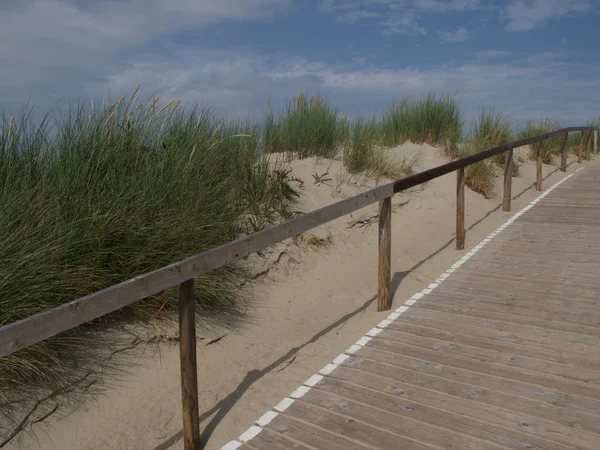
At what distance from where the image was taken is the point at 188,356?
284 cm

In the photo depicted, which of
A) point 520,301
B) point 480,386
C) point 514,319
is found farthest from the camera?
point 520,301

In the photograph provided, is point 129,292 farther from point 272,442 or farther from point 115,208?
point 115,208

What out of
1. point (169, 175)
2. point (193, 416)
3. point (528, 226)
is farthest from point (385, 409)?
point (528, 226)

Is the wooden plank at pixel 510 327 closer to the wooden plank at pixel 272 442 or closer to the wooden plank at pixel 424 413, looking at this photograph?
the wooden plank at pixel 424 413

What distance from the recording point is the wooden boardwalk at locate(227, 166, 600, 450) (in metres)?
2.73

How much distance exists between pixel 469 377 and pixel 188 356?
1680mm

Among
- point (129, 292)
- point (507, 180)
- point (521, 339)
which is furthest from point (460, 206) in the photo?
point (129, 292)

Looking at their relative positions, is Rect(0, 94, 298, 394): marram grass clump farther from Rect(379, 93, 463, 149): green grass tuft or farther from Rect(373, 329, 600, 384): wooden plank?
Rect(379, 93, 463, 149): green grass tuft

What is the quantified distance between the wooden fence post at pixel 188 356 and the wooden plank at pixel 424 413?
0.79 meters

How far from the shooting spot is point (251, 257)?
5.91 meters

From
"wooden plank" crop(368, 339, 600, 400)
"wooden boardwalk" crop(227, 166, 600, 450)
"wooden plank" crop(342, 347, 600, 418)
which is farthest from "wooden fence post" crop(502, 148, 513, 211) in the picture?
"wooden plank" crop(342, 347, 600, 418)

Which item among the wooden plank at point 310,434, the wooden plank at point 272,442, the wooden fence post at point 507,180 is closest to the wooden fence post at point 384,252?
the wooden plank at point 310,434

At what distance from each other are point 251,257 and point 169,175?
1355 mm

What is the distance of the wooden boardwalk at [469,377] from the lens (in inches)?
107
